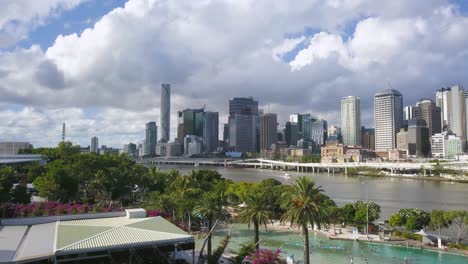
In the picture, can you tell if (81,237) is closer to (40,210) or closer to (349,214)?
(40,210)

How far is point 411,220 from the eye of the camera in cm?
5272

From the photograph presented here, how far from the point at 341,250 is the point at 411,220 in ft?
39.5

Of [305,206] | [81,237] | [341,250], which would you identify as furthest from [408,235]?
[81,237]

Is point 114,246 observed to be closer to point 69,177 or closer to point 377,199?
point 69,177

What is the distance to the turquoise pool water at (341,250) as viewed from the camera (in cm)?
4312

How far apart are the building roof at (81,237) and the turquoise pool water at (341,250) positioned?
15.5 metres

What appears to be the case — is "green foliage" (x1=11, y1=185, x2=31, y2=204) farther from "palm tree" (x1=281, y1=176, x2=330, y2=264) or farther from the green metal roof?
"palm tree" (x1=281, y1=176, x2=330, y2=264)

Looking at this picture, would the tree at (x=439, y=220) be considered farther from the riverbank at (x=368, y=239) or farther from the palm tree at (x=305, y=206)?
the palm tree at (x=305, y=206)

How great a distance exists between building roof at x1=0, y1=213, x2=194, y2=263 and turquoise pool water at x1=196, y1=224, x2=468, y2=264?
1553 centimetres

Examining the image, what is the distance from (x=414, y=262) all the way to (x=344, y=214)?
644 inches

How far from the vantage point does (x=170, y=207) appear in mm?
54875

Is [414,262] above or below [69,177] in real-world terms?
below

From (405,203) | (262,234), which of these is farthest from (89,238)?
(405,203)

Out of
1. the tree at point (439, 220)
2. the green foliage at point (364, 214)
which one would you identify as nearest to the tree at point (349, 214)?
the green foliage at point (364, 214)
